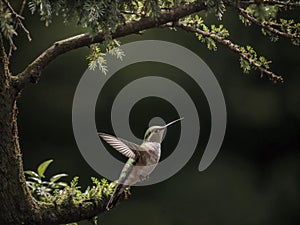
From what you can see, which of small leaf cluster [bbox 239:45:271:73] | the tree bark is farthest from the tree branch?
the tree bark

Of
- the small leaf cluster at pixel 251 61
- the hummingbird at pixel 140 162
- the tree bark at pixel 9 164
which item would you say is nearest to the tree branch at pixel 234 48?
the small leaf cluster at pixel 251 61

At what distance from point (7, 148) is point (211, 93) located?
65 centimetres

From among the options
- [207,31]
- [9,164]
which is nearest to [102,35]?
[207,31]

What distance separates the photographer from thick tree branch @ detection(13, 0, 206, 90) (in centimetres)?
132

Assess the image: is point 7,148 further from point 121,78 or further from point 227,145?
point 227,145

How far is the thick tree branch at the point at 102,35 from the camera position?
52.1 inches

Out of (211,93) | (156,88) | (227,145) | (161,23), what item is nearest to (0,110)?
(161,23)

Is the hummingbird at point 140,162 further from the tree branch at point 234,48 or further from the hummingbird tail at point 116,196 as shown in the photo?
the tree branch at point 234,48

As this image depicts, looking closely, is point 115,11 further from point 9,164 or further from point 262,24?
point 9,164

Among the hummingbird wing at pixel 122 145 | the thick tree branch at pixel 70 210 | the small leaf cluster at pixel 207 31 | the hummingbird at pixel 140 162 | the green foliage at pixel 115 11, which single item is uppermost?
the green foliage at pixel 115 11

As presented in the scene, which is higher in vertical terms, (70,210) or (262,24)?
(262,24)

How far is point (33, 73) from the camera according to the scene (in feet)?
4.61

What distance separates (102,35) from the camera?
1.33 meters

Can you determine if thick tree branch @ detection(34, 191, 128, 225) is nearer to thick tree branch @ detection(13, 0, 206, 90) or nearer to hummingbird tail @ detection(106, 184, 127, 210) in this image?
hummingbird tail @ detection(106, 184, 127, 210)
